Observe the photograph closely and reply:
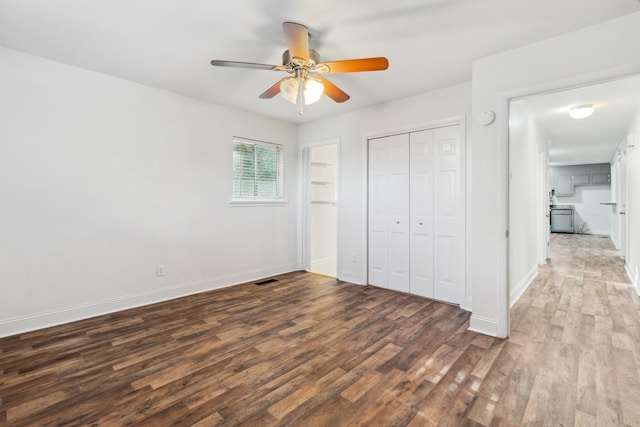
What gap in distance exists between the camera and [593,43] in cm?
227

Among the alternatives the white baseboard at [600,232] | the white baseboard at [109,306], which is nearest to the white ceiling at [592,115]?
the white baseboard at [600,232]

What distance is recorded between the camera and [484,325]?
2.75 m

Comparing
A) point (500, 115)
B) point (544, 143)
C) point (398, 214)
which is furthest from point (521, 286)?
point (544, 143)

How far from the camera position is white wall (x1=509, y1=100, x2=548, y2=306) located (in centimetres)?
351

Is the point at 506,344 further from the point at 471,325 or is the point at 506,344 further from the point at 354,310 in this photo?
the point at 354,310

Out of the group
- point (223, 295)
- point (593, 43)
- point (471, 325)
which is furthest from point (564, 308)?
point (223, 295)

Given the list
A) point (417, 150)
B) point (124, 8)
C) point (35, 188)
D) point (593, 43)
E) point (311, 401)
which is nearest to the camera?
point (311, 401)

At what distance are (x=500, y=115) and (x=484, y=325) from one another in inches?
74.5

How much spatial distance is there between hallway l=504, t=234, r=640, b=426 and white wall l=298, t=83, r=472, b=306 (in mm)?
2060

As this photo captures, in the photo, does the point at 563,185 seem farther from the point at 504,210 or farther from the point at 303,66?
the point at 303,66

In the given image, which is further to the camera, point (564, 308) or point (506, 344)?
point (564, 308)

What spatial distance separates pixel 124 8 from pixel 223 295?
3.03 meters

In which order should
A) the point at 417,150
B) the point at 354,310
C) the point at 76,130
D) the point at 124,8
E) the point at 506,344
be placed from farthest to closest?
1. the point at 417,150
2. the point at 354,310
3. the point at 76,130
4. the point at 506,344
5. the point at 124,8

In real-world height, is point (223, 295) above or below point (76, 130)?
below
